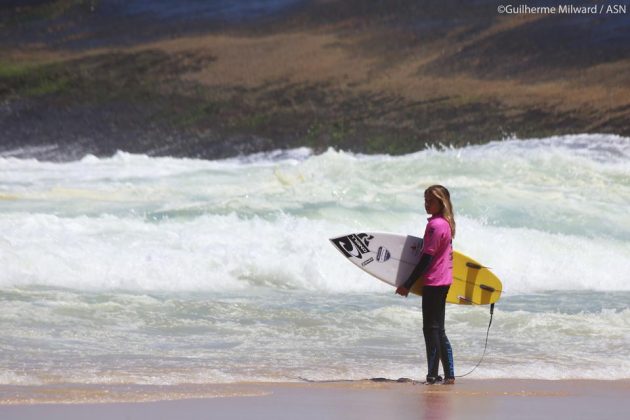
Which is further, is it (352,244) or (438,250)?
(352,244)

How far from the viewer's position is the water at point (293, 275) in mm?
6031

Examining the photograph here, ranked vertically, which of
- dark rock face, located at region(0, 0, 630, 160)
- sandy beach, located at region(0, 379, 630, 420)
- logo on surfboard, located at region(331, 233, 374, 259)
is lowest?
sandy beach, located at region(0, 379, 630, 420)

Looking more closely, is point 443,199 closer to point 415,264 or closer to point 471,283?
point 415,264

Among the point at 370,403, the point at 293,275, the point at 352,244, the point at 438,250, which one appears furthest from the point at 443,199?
the point at 293,275

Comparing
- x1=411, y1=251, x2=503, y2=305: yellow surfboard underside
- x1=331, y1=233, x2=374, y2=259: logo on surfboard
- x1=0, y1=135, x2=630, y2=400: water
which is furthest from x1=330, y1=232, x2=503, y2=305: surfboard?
x1=0, y1=135, x2=630, y2=400: water

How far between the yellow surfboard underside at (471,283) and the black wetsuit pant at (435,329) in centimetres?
62

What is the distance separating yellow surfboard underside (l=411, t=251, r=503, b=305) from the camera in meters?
6.12

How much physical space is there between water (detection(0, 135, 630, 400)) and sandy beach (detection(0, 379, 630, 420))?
1.13 ft

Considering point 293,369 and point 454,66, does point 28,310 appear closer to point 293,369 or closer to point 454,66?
point 293,369

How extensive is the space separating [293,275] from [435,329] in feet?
13.4

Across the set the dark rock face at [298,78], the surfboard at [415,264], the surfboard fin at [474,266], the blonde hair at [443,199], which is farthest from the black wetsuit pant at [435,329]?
the dark rock face at [298,78]

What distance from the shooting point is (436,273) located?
5426 millimetres

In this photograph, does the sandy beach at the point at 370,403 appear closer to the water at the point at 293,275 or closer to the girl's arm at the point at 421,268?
the water at the point at 293,275

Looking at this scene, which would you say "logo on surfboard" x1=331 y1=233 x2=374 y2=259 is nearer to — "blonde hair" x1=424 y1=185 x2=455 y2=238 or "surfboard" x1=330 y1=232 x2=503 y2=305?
"surfboard" x1=330 y1=232 x2=503 y2=305
